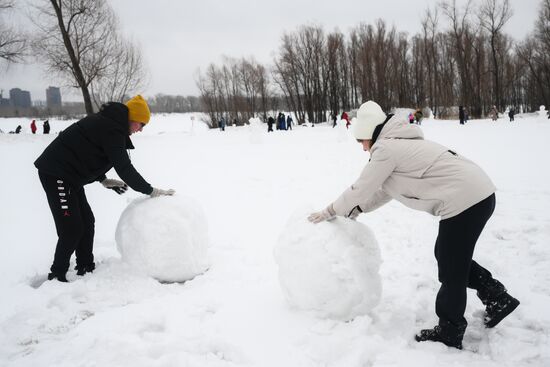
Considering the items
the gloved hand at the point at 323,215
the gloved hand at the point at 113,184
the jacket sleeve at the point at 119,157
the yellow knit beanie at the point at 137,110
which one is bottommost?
the gloved hand at the point at 323,215

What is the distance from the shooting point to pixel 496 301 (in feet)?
9.09

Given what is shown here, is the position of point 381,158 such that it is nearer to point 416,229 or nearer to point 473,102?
point 416,229

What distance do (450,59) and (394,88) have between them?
9363mm

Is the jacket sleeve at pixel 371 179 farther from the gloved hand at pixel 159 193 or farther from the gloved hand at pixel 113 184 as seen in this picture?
the gloved hand at pixel 113 184

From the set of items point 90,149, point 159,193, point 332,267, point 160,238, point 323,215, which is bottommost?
point 332,267

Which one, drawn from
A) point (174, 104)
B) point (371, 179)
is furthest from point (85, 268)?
point (174, 104)

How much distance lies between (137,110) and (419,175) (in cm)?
281

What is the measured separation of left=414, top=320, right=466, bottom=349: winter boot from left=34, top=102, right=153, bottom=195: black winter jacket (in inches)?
116

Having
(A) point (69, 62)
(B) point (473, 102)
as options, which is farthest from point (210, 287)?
(B) point (473, 102)

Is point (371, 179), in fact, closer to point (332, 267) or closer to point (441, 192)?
point (441, 192)

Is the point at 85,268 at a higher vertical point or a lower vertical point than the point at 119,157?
lower

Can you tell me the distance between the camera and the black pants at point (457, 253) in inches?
95.0

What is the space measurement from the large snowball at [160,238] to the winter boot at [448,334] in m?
2.44

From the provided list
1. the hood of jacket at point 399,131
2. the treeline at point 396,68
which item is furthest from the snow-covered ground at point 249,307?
the treeline at point 396,68
